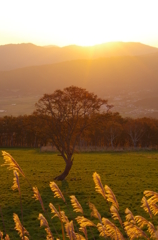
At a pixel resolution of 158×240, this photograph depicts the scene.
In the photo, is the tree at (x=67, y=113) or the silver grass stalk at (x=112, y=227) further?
the tree at (x=67, y=113)

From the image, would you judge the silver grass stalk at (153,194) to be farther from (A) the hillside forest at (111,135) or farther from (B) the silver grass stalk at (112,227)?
(A) the hillside forest at (111,135)

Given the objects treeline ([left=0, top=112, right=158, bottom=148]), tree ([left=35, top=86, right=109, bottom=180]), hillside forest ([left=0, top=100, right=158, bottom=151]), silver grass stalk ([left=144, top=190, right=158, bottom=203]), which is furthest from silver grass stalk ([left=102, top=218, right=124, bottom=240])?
treeline ([left=0, top=112, right=158, bottom=148])

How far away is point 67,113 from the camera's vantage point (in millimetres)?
35656

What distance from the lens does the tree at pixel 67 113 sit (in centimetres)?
3506

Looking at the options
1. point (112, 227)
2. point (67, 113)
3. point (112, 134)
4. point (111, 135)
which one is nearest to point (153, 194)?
point (112, 227)

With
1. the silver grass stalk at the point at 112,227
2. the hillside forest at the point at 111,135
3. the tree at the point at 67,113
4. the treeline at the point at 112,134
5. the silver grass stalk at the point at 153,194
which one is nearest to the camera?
the silver grass stalk at the point at 153,194

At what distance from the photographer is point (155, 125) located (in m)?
114

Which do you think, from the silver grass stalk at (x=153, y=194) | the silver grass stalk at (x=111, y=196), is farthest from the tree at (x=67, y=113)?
the silver grass stalk at (x=153, y=194)

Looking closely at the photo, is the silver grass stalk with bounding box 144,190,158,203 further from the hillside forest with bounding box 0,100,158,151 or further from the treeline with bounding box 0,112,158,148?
the treeline with bounding box 0,112,158,148

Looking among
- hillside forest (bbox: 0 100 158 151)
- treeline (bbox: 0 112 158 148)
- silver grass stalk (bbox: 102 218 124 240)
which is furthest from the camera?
treeline (bbox: 0 112 158 148)

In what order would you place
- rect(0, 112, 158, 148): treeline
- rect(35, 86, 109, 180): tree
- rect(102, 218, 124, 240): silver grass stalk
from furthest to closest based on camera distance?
rect(0, 112, 158, 148): treeline < rect(35, 86, 109, 180): tree < rect(102, 218, 124, 240): silver grass stalk

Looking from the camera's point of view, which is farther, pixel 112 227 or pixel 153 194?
pixel 112 227

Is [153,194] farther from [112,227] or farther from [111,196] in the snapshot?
[112,227]

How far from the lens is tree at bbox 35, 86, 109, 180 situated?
115ft
